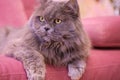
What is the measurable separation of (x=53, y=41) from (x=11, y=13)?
30.7 inches

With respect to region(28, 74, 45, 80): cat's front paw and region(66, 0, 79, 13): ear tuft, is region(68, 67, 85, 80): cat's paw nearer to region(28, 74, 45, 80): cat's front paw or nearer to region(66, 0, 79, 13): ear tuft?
region(28, 74, 45, 80): cat's front paw

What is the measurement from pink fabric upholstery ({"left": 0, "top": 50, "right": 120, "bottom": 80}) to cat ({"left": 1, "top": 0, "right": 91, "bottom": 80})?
0.11 feet

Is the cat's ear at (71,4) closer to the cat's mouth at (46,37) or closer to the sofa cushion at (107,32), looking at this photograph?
the cat's mouth at (46,37)

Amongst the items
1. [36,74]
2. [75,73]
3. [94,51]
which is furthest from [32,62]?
[94,51]

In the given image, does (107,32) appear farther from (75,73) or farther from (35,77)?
(35,77)

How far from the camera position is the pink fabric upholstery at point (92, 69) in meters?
0.98

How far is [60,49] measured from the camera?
3.68 ft

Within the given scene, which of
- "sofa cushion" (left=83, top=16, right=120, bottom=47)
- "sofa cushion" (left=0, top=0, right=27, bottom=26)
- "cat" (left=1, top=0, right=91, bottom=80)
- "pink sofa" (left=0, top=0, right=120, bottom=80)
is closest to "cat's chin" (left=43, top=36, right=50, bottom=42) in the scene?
"cat" (left=1, top=0, right=91, bottom=80)

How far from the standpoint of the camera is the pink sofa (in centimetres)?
101

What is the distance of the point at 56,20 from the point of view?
1082 mm

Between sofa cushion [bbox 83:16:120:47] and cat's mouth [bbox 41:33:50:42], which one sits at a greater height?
cat's mouth [bbox 41:33:50:42]

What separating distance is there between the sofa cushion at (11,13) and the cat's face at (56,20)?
2.23 ft

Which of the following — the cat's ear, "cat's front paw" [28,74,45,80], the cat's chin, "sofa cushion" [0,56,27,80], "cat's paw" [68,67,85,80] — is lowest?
"cat's paw" [68,67,85,80]

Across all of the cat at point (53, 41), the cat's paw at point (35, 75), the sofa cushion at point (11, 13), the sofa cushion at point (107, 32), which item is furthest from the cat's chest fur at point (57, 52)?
the sofa cushion at point (11, 13)
